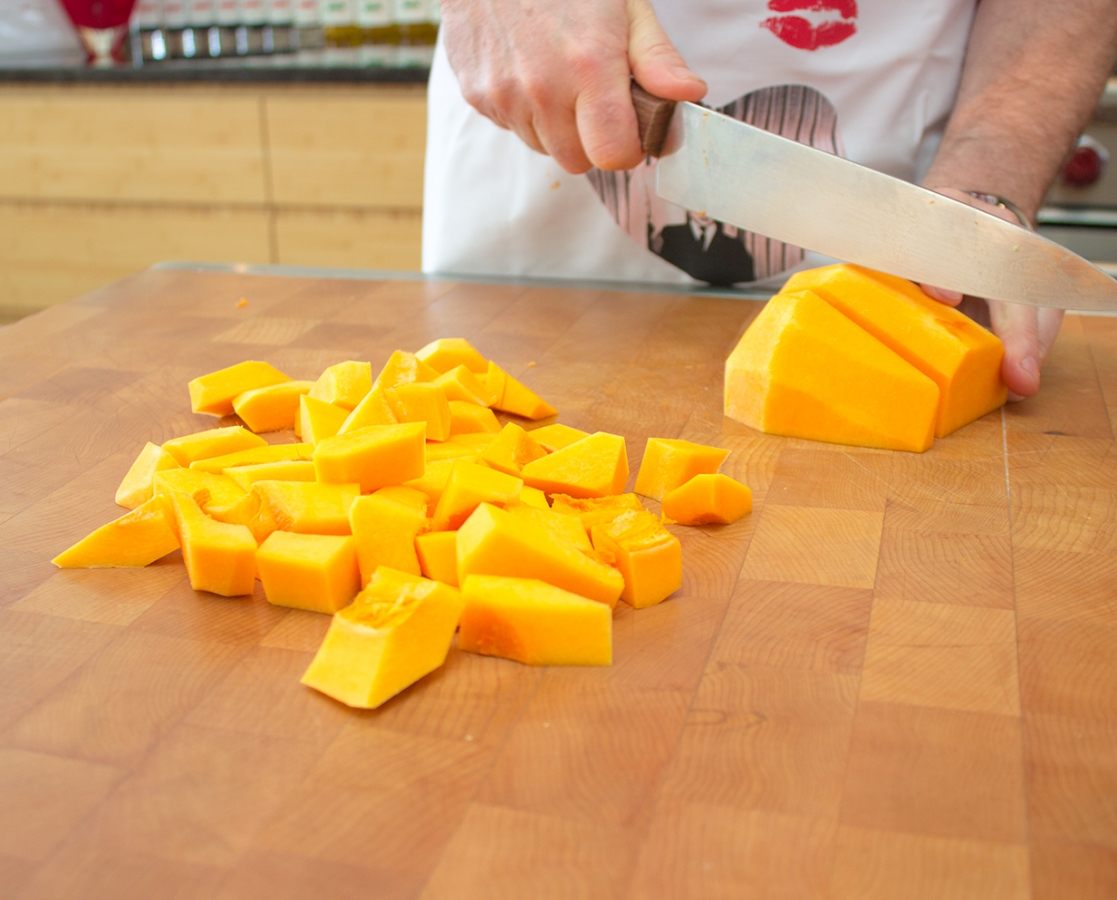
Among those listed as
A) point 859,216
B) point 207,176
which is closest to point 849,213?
point 859,216

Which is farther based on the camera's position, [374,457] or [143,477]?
[143,477]

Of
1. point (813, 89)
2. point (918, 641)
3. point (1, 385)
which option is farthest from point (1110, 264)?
point (1, 385)

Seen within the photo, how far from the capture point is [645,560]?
0.94 meters

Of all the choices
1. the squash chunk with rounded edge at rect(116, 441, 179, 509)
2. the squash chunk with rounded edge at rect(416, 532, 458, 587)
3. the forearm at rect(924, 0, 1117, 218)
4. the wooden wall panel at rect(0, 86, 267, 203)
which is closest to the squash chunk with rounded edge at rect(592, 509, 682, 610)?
the squash chunk with rounded edge at rect(416, 532, 458, 587)

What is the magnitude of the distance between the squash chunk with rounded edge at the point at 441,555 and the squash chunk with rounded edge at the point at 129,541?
0.84 ft

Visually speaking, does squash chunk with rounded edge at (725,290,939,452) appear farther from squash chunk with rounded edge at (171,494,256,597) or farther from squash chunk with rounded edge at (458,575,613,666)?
squash chunk with rounded edge at (171,494,256,597)

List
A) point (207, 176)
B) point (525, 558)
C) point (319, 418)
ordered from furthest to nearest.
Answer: point (207, 176) → point (319, 418) → point (525, 558)

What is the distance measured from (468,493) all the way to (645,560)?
0.18 metres

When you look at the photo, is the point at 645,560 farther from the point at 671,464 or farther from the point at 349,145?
the point at 349,145

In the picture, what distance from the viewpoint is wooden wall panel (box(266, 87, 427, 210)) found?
323 centimetres

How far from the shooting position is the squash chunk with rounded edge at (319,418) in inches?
48.8

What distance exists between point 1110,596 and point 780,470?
379 millimetres

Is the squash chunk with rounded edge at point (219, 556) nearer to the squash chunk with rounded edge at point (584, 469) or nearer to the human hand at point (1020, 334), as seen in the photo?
the squash chunk with rounded edge at point (584, 469)

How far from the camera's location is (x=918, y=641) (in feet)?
2.91
